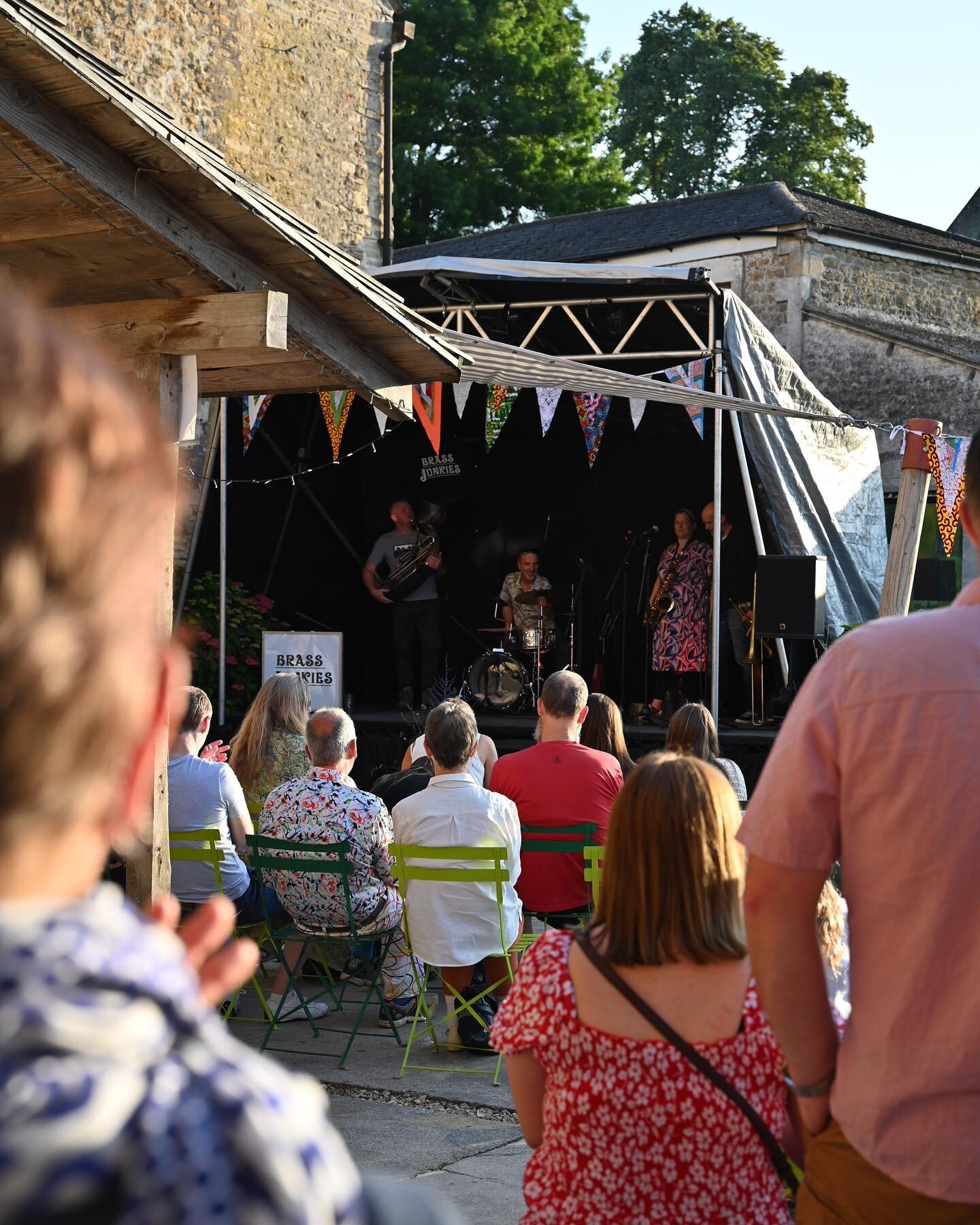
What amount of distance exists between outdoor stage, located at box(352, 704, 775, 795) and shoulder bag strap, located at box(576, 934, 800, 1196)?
6.45 meters

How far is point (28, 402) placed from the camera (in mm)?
528

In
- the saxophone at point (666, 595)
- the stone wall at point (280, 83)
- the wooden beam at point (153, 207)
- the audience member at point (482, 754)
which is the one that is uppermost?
the stone wall at point (280, 83)

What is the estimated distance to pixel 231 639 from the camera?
35.4 ft

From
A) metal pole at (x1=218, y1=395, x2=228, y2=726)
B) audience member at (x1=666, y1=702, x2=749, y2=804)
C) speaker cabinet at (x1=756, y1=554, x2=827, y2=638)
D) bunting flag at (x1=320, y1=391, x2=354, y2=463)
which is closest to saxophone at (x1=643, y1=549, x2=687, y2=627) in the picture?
speaker cabinet at (x1=756, y1=554, x2=827, y2=638)

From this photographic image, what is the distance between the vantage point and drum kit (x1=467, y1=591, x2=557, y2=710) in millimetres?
10312

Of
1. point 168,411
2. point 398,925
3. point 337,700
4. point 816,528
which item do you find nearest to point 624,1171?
point 168,411

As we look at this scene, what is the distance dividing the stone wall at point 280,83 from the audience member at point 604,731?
9.23 meters

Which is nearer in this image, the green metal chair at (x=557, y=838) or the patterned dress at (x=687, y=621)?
the green metal chair at (x=557, y=838)

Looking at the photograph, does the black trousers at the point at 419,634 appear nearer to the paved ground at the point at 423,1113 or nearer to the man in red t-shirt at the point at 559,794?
the paved ground at the point at 423,1113

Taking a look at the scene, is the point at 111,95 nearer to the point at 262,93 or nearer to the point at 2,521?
the point at 2,521

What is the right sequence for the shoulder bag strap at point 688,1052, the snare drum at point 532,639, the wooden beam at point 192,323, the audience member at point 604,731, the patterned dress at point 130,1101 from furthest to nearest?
the snare drum at point 532,639, the audience member at point 604,731, the wooden beam at point 192,323, the shoulder bag strap at point 688,1052, the patterned dress at point 130,1101

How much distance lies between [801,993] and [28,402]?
123 cm

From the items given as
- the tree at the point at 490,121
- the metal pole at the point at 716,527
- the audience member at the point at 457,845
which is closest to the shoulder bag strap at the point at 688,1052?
the audience member at the point at 457,845

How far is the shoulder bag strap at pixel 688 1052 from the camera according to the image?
1875mm
